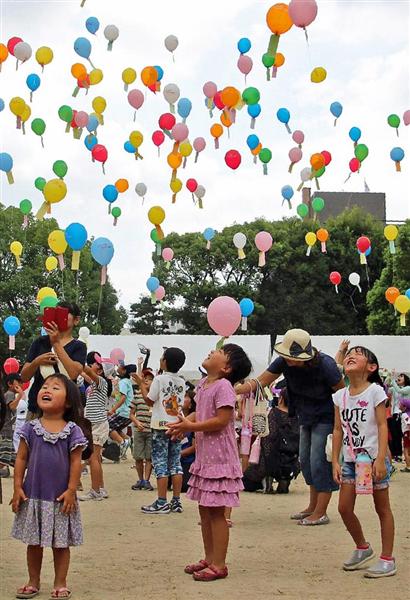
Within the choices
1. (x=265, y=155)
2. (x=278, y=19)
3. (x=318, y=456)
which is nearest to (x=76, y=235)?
(x=265, y=155)

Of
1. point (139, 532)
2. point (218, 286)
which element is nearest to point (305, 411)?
point (139, 532)

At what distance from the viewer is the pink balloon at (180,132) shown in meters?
15.2

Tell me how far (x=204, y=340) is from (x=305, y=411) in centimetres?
1464

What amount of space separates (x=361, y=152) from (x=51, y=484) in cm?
1312

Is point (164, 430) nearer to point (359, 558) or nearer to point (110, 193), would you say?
point (359, 558)

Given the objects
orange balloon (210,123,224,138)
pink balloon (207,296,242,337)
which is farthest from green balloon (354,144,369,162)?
pink balloon (207,296,242,337)

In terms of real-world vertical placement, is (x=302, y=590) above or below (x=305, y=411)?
below

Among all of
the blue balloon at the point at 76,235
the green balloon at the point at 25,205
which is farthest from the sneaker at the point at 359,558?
the green balloon at the point at 25,205

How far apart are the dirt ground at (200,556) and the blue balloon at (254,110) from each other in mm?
7706

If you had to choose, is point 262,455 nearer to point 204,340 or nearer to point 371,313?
point 204,340

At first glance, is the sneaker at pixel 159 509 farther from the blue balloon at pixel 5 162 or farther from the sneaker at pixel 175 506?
the blue balloon at pixel 5 162

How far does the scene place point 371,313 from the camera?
39188 mm

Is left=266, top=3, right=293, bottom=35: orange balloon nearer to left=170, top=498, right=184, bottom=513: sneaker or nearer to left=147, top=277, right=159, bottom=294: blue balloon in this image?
left=170, top=498, right=184, bottom=513: sneaker

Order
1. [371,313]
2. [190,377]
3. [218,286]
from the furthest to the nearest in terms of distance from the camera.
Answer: [218,286], [371,313], [190,377]
